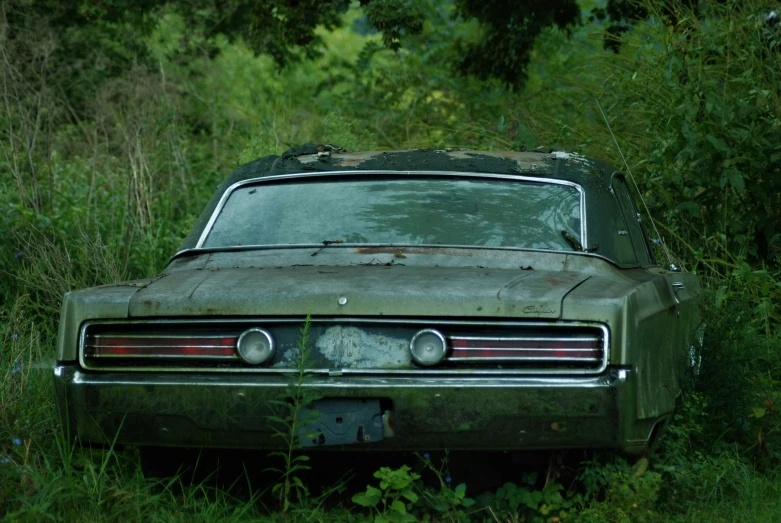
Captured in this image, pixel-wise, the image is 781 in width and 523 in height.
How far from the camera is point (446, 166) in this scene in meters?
4.79

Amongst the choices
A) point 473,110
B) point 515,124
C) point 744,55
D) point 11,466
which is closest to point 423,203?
point 11,466

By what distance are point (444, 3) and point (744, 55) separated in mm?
8242

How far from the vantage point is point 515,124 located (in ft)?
34.1

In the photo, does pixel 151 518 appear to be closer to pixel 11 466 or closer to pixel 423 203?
pixel 11 466

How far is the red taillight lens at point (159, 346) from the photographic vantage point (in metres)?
3.64

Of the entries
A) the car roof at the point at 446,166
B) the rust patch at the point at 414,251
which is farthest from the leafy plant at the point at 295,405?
the car roof at the point at 446,166

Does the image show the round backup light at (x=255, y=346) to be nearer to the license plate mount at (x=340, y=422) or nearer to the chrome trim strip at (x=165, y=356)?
the chrome trim strip at (x=165, y=356)

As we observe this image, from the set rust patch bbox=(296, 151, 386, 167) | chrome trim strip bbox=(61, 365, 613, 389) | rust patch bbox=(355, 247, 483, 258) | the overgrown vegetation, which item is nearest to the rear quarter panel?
chrome trim strip bbox=(61, 365, 613, 389)

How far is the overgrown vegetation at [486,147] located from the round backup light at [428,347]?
384mm

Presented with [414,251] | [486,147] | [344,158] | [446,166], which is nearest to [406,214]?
[414,251]

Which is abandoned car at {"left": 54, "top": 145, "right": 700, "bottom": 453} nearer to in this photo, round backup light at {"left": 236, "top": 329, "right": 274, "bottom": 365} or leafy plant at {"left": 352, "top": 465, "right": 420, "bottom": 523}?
round backup light at {"left": 236, "top": 329, "right": 274, "bottom": 365}

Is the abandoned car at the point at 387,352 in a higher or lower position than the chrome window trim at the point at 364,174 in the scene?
lower

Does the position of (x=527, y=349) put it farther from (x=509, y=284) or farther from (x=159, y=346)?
(x=159, y=346)

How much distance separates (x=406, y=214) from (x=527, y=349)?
1.16 m
